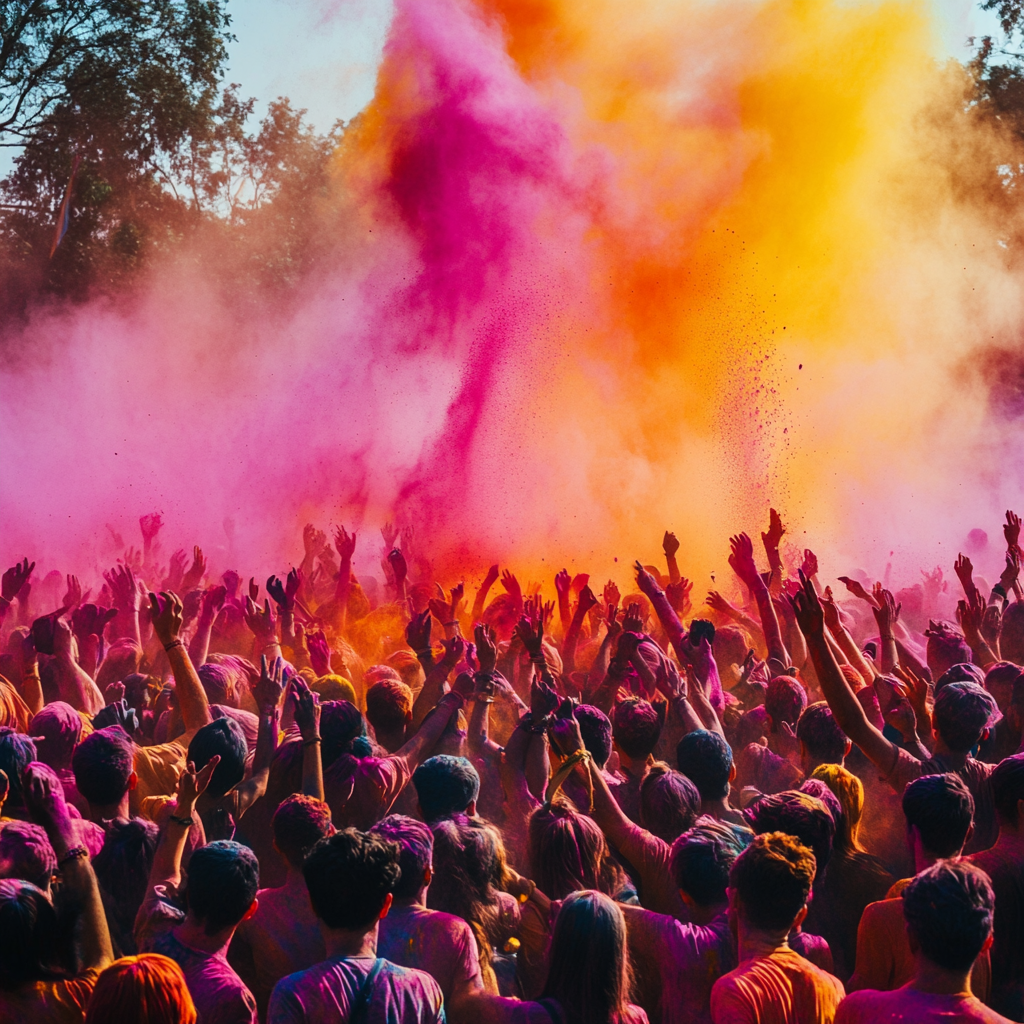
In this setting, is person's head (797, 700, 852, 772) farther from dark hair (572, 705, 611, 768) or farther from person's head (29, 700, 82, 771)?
person's head (29, 700, 82, 771)

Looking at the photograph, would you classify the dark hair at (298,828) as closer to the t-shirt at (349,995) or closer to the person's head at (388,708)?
the t-shirt at (349,995)

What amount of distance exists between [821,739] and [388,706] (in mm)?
1924

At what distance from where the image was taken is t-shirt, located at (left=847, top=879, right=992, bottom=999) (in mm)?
2836

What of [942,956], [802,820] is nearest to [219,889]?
[802,820]

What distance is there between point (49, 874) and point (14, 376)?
1630cm

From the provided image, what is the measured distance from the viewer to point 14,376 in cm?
1711

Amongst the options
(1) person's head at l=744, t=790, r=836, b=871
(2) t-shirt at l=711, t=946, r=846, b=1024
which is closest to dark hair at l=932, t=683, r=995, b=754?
(1) person's head at l=744, t=790, r=836, b=871

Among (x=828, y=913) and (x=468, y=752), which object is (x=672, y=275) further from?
(x=828, y=913)

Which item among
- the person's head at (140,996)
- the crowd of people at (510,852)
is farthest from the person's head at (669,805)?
the person's head at (140,996)

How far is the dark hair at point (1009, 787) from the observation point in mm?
3207

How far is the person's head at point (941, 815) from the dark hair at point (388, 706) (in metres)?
2.29

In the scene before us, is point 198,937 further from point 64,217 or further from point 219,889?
point 64,217

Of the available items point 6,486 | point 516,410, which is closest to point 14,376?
point 6,486

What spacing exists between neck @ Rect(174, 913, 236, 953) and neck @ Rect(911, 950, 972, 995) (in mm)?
1825
